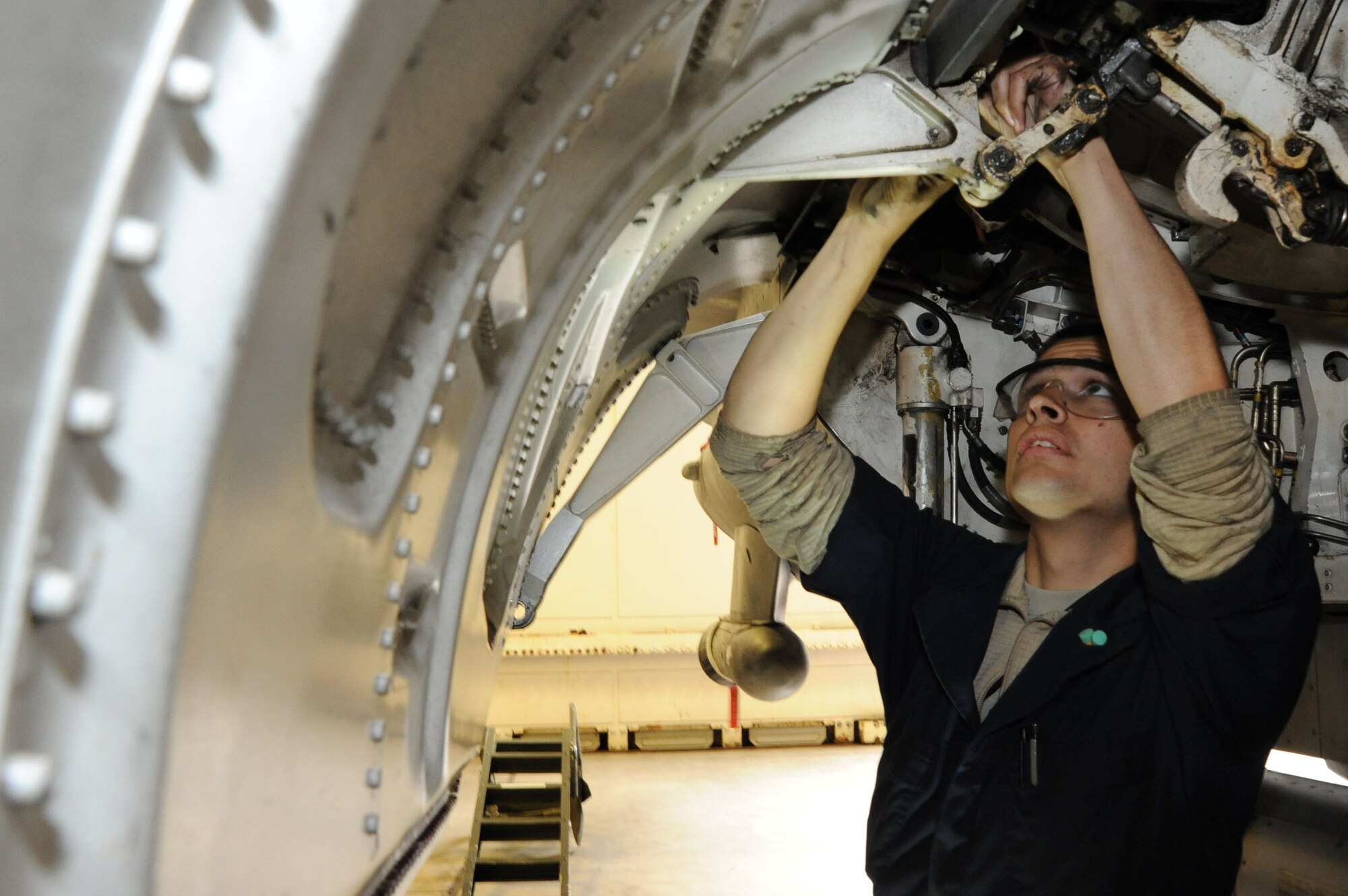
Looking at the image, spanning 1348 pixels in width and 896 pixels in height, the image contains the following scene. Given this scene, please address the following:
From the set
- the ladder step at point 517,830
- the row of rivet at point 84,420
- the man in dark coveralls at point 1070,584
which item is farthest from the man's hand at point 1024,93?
the ladder step at point 517,830

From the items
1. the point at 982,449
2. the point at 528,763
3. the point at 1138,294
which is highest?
the point at 1138,294

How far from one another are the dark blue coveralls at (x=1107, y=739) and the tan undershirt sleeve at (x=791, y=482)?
270 millimetres

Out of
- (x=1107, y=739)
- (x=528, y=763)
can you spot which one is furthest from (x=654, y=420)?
(x=528, y=763)

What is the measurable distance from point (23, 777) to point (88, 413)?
0.18 m

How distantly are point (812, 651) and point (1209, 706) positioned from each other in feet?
21.1

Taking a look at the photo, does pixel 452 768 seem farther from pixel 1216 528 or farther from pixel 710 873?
pixel 710 873

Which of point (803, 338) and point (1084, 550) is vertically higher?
point (803, 338)

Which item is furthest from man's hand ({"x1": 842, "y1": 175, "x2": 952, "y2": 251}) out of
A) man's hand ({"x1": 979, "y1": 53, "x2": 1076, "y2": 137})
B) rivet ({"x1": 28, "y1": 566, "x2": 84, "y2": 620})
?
rivet ({"x1": 28, "y1": 566, "x2": 84, "y2": 620})

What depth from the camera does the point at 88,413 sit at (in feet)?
1.69

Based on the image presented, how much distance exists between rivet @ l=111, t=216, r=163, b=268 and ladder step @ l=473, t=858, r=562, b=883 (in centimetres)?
394

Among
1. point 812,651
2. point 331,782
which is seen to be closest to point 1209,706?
point 331,782

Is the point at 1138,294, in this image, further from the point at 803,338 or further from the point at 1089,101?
the point at 803,338

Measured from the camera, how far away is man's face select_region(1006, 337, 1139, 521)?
2.10 m

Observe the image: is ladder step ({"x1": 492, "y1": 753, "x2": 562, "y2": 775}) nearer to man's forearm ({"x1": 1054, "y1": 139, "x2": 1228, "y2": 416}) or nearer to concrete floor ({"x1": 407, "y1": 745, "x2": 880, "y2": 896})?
concrete floor ({"x1": 407, "y1": 745, "x2": 880, "y2": 896})
